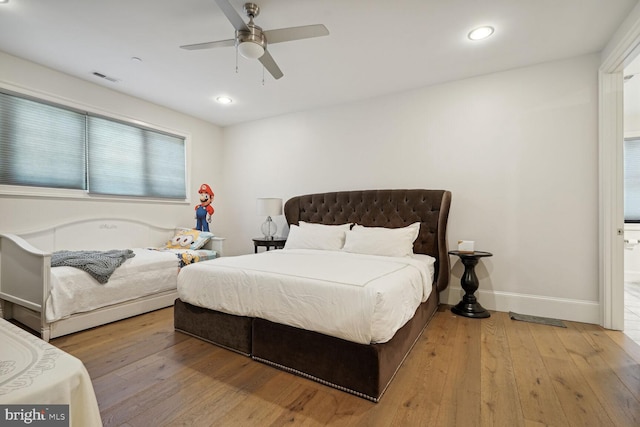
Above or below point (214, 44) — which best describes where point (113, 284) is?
below

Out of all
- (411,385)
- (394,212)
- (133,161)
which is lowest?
(411,385)

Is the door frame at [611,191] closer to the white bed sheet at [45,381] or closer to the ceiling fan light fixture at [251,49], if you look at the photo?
the ceiling fan light fixture at [251,49]

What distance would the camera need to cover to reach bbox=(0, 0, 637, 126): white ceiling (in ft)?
7.06

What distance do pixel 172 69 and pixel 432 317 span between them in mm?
3807

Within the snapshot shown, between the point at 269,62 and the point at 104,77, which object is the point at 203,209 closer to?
the point at 104,77

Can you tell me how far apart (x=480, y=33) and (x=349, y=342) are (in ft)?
8.84

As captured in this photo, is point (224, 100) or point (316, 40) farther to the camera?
point (224, 100)

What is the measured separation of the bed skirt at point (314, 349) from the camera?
1.60 m

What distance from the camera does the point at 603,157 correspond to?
260 cm

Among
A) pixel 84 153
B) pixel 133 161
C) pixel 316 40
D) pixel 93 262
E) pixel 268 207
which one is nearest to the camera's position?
pixel 316 40

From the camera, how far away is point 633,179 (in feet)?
15.0

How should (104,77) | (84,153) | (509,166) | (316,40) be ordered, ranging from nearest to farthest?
(316,40)
(509,166)
(104,77)
(84,153)

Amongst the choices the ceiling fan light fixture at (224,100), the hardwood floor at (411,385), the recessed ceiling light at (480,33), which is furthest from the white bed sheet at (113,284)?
the recessed ceiling light at (480,33)
